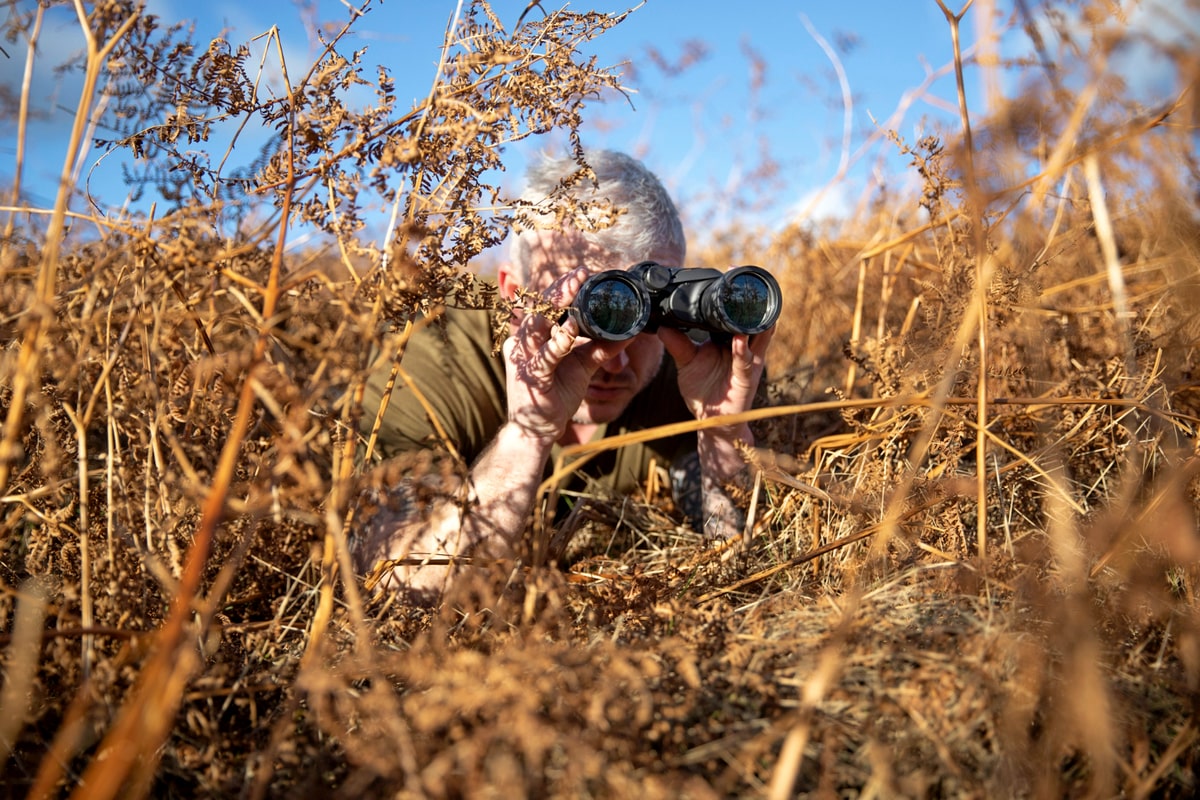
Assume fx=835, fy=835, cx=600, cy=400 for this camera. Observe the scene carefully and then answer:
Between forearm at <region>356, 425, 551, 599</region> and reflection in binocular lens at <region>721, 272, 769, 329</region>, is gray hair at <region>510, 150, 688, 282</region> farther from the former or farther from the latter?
forearm at <region>356, 425, 551, 599</region>

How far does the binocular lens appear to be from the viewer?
1462 millimetres

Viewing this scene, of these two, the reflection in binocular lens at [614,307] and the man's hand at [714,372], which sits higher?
the reflection in binocular lens at [614,307]

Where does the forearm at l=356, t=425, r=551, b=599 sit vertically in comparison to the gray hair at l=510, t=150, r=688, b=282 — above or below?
below

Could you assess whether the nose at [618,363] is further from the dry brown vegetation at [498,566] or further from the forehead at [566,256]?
the dry brown vegetation at [498,566]

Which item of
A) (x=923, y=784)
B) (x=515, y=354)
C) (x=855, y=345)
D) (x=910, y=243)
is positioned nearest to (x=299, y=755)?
(x=923, y=784)

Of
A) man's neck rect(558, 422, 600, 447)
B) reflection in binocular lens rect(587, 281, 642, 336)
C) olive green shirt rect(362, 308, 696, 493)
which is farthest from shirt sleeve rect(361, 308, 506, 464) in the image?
reflection in binocular lens rect(587, 281, 642, 336)

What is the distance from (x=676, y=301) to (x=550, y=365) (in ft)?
1.09

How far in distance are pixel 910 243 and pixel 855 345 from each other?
0.48 meters

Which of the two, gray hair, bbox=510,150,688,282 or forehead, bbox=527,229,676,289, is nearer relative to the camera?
forehead, bbox=527,229,676,289

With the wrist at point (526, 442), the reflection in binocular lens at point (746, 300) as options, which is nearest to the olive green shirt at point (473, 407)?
the wrist at point (526, 442)

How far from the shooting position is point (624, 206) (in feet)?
6.80

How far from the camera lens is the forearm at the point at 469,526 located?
1323mm

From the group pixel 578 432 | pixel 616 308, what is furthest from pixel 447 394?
pixel 616 308

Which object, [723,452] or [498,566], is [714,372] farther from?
[498,566]
